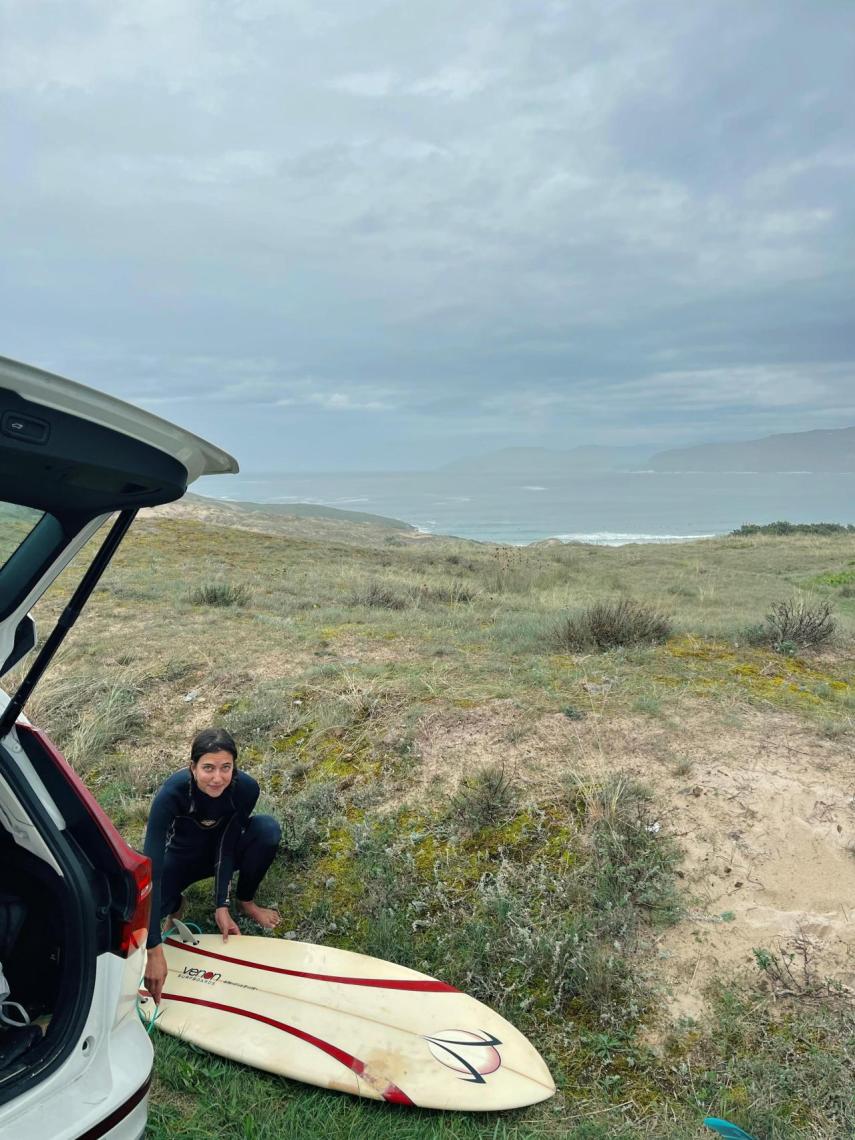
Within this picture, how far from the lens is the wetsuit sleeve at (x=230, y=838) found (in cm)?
358

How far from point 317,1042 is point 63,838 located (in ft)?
5.36

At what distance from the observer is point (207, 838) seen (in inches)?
141

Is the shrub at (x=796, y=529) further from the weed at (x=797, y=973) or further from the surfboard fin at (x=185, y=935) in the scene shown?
the surfboard fin at (x=185, y=935)

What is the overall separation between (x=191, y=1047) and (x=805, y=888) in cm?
299

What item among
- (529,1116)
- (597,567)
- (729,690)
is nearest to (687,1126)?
(529,1116)

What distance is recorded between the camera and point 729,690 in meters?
5.66

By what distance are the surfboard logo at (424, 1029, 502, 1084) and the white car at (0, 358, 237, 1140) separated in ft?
4.57

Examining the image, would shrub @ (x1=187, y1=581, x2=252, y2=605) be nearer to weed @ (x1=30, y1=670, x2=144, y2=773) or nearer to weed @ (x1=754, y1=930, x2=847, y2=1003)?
weed @ (x1=30, y1=670, x2=144, y2=773)

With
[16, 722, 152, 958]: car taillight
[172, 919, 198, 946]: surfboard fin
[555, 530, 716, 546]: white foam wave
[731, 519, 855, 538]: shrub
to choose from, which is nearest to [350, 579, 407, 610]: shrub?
[172, 919, 198, 946]: surfboard fin

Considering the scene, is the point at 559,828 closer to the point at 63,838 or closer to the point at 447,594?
the point at 63,838

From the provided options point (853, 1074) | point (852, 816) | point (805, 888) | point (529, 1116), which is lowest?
point (529, 1116)

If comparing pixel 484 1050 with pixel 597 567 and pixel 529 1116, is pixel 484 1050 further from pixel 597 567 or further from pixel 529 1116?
pixel 597 567

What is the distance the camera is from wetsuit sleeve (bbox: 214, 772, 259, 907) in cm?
358

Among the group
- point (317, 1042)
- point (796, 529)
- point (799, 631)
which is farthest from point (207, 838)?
point (796, 529)
